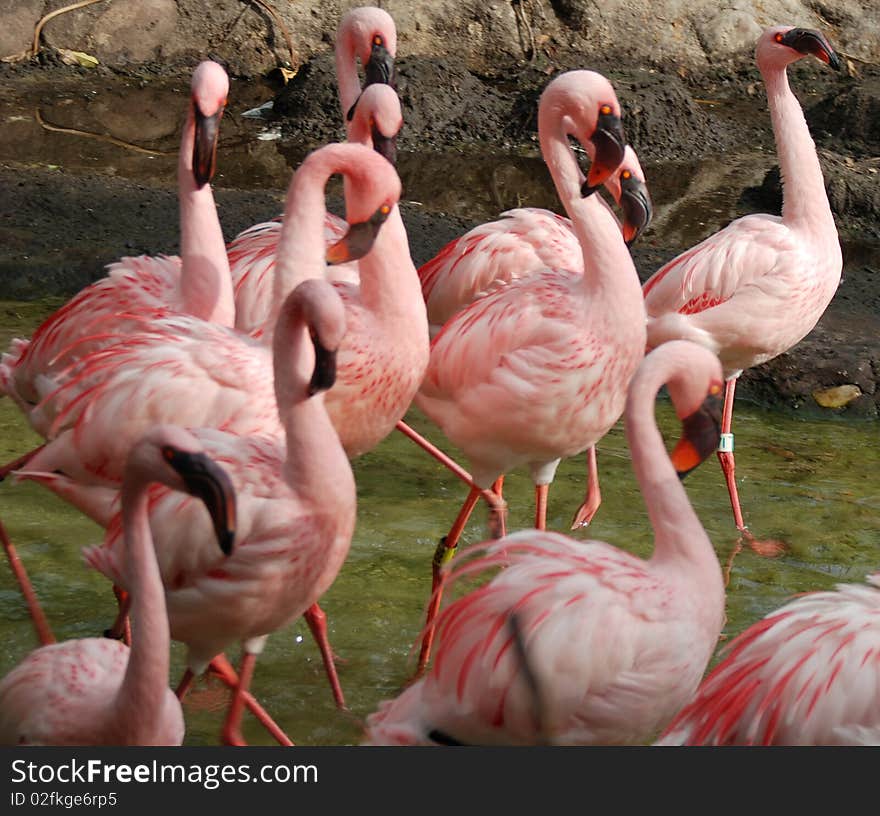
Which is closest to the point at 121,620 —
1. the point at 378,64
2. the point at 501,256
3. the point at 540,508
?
the point at 540,508

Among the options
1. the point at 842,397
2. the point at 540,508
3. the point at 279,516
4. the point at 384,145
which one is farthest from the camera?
the point at 842,397

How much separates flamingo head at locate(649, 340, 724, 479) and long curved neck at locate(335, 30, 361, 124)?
2.14 meters

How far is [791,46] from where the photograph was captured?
206 inches

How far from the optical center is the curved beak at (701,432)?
306 cm

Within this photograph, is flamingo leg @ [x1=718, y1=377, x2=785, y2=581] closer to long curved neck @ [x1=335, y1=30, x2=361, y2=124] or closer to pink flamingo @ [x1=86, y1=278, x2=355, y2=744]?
long curved neck @ [x1=335, y1=30, x2=361, y2=124]

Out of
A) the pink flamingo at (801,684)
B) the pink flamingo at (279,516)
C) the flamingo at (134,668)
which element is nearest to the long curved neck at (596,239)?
the pink flamingo at (279,516)

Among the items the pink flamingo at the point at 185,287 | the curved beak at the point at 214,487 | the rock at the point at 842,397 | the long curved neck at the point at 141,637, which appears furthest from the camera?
the rock at the point at 842,397

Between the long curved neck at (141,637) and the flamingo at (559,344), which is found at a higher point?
the flamingo at (559,344)

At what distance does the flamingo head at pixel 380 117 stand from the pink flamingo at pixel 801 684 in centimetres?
200

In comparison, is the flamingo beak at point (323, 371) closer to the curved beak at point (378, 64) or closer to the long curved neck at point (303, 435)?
the long curved neck at point (303, 435)

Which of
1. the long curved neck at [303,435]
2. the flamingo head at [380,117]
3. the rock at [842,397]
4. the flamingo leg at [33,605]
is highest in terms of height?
the flamingo head at [380,117]

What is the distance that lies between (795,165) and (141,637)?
339cm

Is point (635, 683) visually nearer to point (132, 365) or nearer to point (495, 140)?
point (132, 365)

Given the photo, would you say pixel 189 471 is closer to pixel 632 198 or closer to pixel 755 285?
pixel 632 198
